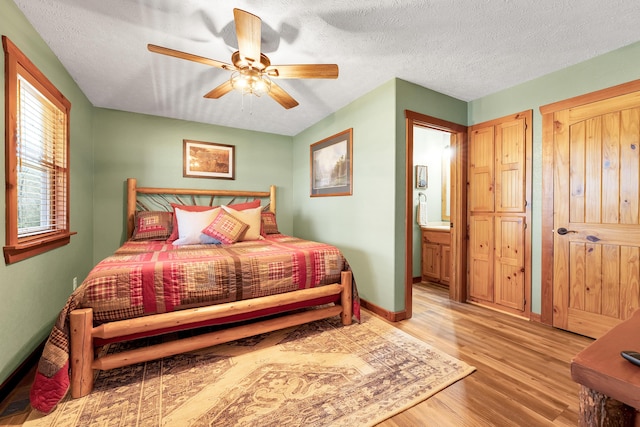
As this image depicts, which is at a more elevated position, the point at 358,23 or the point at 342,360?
the point at 358,23

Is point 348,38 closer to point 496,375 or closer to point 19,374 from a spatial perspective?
point 496,375

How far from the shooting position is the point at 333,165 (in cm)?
366

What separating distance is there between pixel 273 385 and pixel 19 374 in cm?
164

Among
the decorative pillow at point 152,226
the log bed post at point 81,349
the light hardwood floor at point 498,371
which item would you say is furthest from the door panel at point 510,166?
the decorative pillow at point 152,226

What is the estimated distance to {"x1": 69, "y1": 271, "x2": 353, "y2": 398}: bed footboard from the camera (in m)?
1.60

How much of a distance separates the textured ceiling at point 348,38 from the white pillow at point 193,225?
134 centimetres

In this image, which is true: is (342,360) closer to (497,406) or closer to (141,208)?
(497,406)

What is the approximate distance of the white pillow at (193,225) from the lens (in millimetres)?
3008

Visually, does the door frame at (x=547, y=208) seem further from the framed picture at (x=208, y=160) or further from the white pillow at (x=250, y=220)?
the framed picture at (x=208, y=160)

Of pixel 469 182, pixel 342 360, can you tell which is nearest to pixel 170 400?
pixel 342 360

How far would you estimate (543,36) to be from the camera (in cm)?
206

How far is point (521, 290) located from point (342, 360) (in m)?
2.09

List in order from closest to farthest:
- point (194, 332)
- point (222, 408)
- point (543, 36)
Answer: point (222, 408) → point (543, 36) → point (194, 332)

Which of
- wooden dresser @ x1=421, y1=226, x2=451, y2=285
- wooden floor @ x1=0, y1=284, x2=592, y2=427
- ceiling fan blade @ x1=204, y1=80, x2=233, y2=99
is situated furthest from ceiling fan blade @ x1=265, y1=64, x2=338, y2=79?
wooden dresser @ x1=421, y1=226, x2=451, y2=285
